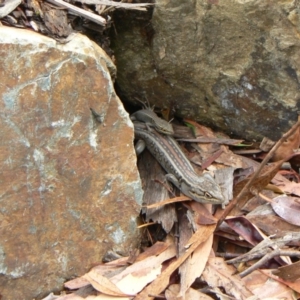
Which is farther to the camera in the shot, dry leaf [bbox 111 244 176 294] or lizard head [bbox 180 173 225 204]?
lizard head [bbox 180 173 225 204]

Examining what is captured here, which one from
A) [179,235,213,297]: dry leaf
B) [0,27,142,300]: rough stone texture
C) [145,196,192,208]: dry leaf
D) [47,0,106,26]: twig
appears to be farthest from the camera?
[145,196,192,208]: dry leaf

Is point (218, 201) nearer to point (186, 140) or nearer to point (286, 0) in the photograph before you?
point (186, 140)

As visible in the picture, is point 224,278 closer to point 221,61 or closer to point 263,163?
point 263,163

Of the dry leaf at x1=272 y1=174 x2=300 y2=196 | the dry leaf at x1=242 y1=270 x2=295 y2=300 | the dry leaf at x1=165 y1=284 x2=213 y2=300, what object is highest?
the dry leaf at x1=272 y1=174 x2=300 y2=196

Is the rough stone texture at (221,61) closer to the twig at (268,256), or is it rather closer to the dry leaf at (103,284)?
the twig at (268,256)

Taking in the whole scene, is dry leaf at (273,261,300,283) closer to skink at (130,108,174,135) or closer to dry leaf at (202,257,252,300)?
dry leaf at (202,257,252,300)

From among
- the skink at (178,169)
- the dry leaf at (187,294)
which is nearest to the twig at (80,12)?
the skink at (178,169)

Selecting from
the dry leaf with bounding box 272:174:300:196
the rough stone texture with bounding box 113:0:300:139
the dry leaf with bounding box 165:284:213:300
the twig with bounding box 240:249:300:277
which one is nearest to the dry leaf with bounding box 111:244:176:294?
the dry leaf with bounding box 165:284:213:300
